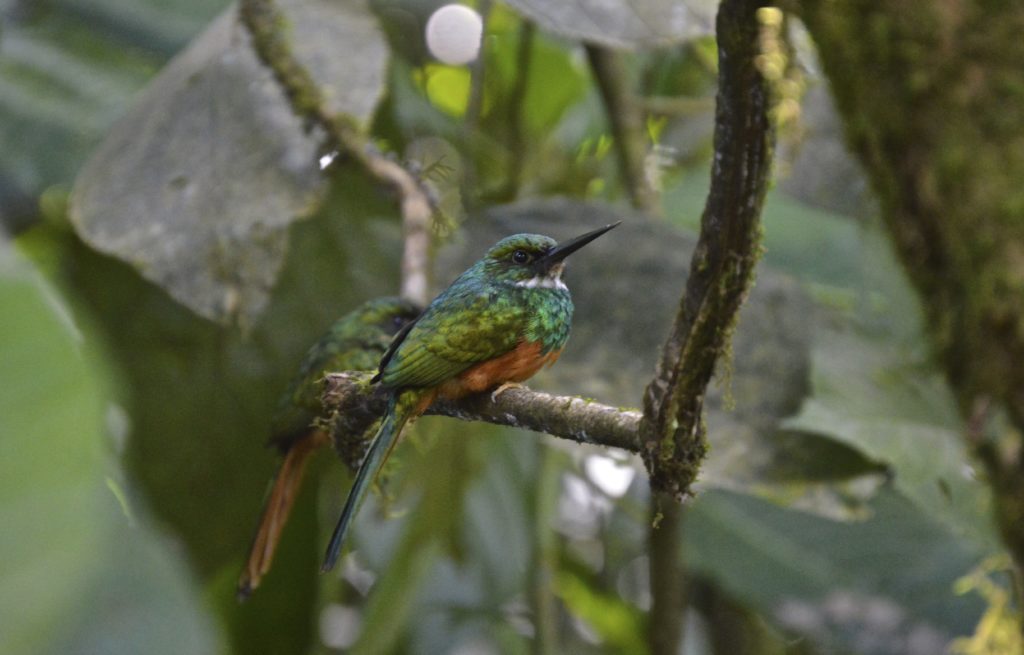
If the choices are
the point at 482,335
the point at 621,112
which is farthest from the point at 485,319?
the point at 621,112

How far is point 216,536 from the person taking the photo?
169 cm

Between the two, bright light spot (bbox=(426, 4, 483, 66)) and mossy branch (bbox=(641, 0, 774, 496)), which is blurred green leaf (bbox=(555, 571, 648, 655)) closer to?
bright light spot (bbox=(426, 4, 483, 66))

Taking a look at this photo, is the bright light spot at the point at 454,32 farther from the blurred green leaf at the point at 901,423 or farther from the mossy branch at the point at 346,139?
the blurred green leaf at the point at 901,423

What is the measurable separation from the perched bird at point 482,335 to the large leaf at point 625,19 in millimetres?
491

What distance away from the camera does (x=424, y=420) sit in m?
1.67

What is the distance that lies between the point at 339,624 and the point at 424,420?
86 cm

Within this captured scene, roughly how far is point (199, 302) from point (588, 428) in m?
0.61

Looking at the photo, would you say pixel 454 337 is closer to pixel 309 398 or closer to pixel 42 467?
pixel 309 398

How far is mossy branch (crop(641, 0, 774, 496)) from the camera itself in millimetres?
750

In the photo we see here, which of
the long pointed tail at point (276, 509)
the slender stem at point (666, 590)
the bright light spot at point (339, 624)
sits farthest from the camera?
the bright light spot at point (339, 624)

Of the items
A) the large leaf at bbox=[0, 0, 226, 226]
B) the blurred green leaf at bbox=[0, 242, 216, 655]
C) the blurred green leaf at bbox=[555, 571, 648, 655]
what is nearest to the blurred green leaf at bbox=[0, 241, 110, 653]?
the blurred green leaf at bbox=[0, 242, 216, 655]

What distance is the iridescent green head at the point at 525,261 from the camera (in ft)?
4.30

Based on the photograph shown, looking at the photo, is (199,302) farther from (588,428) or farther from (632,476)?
(632,476)

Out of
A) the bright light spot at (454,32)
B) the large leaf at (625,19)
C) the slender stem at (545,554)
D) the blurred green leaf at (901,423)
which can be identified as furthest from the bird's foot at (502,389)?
the bright light spot at (454,32)
